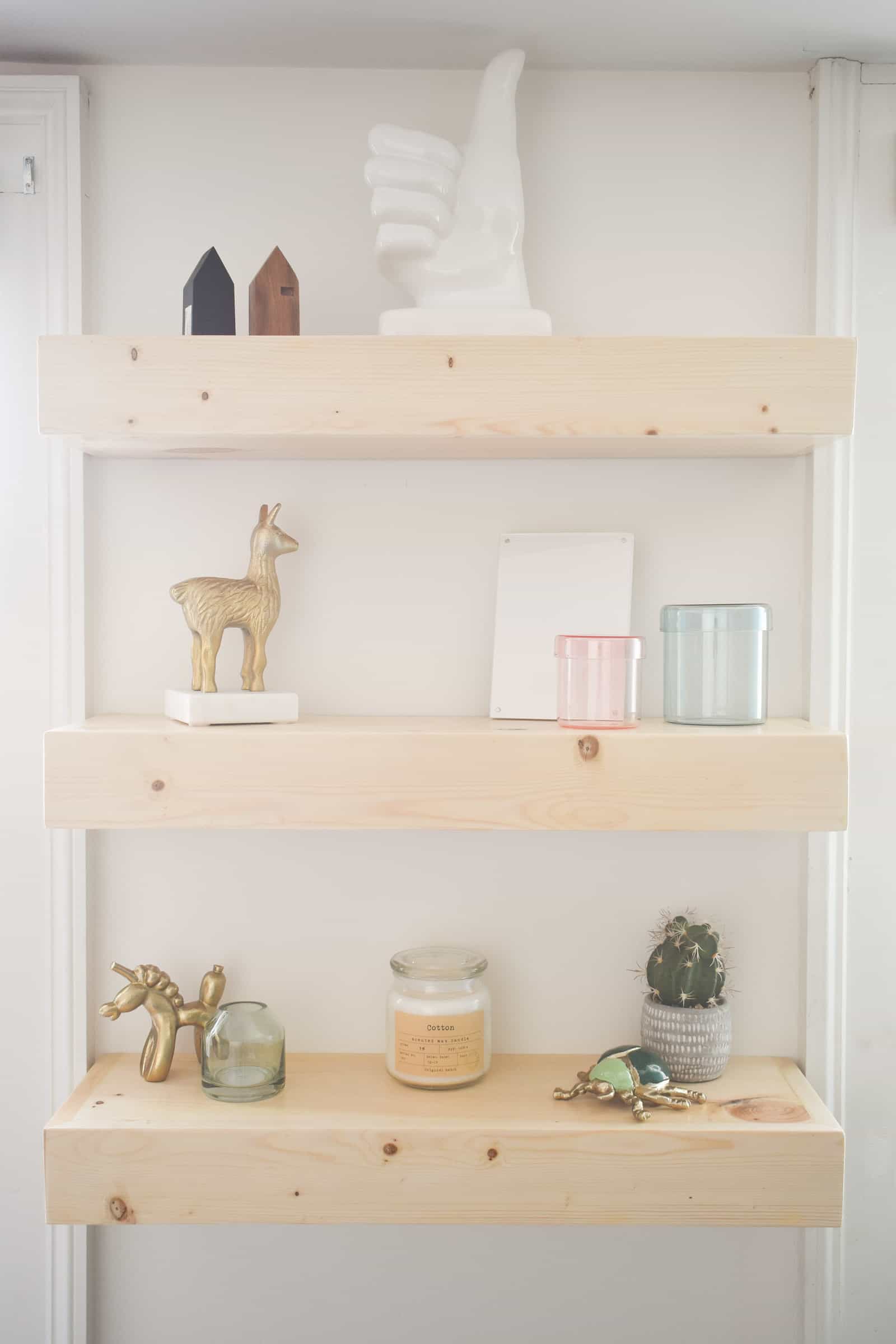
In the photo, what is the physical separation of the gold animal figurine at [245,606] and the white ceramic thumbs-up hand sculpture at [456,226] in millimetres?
Answer: 264

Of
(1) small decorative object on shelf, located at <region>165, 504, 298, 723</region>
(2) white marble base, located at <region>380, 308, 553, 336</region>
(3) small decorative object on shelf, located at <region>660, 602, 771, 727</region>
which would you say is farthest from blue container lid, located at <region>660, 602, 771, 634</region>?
(1) small decorative object on shelf, located at <region>165, 504, 298, 723</region>

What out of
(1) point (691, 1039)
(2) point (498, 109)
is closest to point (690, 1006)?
(1) point (691, 1039)

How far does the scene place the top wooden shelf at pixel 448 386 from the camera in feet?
3.70

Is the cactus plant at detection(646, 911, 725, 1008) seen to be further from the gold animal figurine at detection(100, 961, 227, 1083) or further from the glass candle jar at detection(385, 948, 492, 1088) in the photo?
the gold animal figurine at detection(100, 961, 227, 1083)

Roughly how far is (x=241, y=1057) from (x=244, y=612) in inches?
19.3

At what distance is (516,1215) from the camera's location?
1142 mm

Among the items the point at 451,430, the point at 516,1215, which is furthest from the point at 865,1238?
the point at 451,430

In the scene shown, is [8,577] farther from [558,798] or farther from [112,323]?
[558,798]

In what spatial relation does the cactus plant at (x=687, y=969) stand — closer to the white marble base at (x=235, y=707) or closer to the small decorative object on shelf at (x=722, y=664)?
the small decorative object on shelf at (x=722, y=664)

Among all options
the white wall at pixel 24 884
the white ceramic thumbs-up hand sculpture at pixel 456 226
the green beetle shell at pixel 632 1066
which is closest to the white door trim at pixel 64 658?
the white wall at pixel 24 884

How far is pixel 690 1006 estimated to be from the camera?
4.11ft

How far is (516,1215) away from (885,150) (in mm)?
1267

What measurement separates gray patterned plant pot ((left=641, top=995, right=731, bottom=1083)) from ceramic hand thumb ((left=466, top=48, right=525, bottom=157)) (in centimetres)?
96

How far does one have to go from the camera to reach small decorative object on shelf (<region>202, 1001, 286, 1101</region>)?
1227 millimetres
